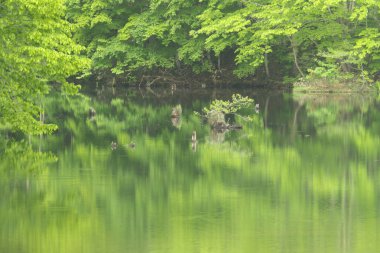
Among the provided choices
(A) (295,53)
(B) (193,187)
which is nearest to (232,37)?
A: (A) (295,53)

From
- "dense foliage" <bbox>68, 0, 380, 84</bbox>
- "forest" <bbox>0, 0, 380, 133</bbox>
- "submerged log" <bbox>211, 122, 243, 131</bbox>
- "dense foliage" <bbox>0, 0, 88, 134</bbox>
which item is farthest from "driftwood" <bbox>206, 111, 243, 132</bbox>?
"dense foliage" <bbox>68, 0, 380, 84</bbox>

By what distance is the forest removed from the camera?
59375 mm

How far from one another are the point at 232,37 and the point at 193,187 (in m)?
40.8

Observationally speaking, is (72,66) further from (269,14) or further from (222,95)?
(269,14)

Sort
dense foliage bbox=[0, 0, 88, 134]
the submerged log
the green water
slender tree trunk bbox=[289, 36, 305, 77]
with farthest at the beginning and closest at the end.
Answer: slender tree trunk bbox=[289, 36, 305, 77] < the submerged log < dense foliage bbox=[0, 0, 88, 134] < the green water

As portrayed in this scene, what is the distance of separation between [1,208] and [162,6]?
4737 centimetres

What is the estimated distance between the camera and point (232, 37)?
6269 centimetres

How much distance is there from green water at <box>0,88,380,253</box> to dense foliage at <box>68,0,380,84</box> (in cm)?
1820

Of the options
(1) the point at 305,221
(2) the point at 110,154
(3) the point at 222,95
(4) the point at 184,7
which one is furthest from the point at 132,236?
(4) the point at 184,7

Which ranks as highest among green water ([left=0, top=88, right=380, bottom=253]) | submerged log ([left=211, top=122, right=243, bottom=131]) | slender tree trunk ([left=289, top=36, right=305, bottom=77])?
slender tree trunk ([left=289, top=36, right=305, bottom=77])

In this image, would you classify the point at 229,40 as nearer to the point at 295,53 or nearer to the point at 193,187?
the point at 295,53

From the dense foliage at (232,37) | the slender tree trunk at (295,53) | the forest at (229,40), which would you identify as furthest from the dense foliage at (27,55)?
the slender tree trunk at (295,53)

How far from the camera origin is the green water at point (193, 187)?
1666 cm

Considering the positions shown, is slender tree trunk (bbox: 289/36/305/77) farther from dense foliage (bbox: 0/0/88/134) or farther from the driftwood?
dense foliage (bbox: 0/0/88/134)
